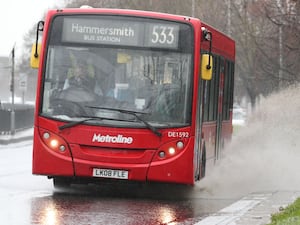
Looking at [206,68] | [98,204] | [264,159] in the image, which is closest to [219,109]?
[264,159]

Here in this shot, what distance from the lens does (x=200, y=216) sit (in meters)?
13.4

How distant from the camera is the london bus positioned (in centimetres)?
1518

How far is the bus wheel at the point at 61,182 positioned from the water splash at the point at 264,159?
8.23 ft

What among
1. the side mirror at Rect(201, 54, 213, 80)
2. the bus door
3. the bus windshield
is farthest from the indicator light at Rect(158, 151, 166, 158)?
the bus door

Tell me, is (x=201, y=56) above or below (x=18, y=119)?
above

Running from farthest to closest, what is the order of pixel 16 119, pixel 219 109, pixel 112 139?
pixel 16 119, pixel 219 109, pixel 112 139

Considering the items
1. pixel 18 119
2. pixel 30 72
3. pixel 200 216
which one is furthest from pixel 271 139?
pixel 30 72

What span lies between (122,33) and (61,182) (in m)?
2.91

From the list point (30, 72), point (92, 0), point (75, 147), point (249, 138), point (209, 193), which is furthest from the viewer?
point (30, 72)

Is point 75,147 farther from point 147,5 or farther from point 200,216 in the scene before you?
point 147,5

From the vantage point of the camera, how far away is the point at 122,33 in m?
15.6

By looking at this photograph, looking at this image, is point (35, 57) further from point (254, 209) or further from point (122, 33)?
point (254, 209)

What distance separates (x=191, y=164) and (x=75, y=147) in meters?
1.85

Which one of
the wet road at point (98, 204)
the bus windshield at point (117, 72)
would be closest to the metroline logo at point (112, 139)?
the bus windshield at point (117, 72)
